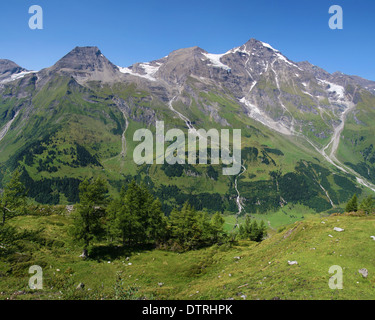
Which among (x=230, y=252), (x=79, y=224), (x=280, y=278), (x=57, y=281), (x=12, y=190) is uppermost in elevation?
(x=12, y=190)

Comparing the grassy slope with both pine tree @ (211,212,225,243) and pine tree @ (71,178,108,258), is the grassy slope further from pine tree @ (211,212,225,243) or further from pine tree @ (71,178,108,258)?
pine tree @ (211,212,225,243)

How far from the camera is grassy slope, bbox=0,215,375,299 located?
22438 millimetres

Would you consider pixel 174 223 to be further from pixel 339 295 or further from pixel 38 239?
pixel 339 295

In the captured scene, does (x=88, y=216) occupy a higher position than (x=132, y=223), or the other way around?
(x=88, y=216)

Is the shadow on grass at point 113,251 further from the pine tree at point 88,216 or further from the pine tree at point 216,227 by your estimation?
the pine tree at point 216,227

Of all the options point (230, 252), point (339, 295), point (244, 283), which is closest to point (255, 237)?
point (230, 252)

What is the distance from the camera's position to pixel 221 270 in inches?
1425

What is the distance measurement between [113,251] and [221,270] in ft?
72.1

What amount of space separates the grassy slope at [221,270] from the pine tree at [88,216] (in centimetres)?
392

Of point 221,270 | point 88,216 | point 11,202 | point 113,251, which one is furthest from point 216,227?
point 11,202

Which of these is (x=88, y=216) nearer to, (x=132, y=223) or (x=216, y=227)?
(x=132, y=223)

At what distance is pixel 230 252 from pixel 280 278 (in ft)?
76.8

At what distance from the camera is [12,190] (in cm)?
2883

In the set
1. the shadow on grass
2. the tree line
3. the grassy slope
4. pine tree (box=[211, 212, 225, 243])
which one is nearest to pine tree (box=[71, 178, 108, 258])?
the tree line
